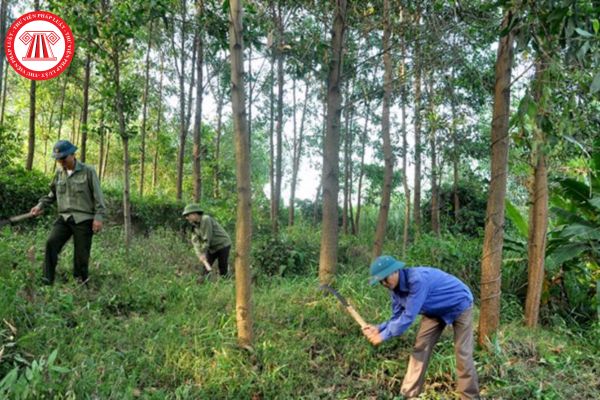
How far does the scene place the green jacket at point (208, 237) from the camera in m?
6.62

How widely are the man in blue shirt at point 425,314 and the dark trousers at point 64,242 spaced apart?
129 inches

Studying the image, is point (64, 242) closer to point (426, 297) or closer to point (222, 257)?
point (222, 257)

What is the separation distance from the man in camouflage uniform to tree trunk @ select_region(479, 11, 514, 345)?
4045mm

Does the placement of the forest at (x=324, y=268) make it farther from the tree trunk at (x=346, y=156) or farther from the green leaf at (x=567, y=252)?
the tree trunk at (x=346, y=156)

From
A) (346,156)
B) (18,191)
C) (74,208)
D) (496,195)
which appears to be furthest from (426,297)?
(346,156)

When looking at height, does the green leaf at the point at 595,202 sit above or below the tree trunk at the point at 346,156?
below

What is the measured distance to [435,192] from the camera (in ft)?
42.3

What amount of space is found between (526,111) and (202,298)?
3715 millimetres

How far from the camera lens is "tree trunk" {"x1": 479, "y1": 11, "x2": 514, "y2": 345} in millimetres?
4309

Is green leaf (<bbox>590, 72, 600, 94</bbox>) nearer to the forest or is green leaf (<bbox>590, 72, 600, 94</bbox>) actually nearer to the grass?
the forest

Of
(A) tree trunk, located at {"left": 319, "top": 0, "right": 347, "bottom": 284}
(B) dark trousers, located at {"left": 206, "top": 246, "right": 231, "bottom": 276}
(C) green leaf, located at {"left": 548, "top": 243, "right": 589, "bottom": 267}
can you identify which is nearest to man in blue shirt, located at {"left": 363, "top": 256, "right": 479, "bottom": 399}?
(A) tree trunk, located at {"left": 319, "top": 0, "right": 347, "bottom": 284}

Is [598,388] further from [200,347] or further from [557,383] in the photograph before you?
[200,347]

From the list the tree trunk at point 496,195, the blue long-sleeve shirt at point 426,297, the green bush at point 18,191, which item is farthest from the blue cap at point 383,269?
the green bush at point 18,191

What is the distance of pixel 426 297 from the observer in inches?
150
